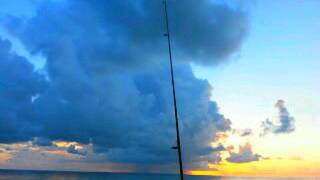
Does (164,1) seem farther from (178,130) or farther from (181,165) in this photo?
(181,165)

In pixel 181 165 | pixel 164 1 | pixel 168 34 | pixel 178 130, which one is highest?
pixel 164 1

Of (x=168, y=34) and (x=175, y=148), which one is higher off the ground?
(x=168, y=34)

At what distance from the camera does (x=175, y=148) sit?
484 inches

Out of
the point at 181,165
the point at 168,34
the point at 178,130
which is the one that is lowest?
the point at 181,165

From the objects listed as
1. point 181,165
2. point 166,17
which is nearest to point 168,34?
point 166,17

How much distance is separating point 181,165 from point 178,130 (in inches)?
43.5

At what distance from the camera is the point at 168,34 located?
15742mm

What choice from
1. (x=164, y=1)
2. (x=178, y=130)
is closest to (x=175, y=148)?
(x=178, y=130)

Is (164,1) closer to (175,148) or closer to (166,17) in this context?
(166,17)

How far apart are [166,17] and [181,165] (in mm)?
6870

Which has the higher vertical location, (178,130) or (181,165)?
(178,130)

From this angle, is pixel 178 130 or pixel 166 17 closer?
pixel 178 130

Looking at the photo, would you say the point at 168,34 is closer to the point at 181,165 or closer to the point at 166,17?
the point at 166,17

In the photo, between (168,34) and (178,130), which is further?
(168,34)
